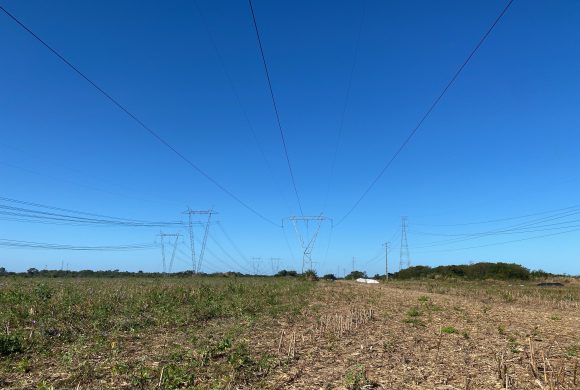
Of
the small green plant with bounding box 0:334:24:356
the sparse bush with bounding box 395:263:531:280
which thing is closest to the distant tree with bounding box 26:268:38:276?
the sparse bush with bounding box 395:263:531:280

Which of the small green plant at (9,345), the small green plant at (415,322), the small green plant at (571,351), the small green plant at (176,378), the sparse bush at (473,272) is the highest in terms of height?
the sparse bush at (473,272)

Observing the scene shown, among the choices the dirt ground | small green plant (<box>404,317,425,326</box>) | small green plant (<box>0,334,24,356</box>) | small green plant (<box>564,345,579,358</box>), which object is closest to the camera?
the dirt ground

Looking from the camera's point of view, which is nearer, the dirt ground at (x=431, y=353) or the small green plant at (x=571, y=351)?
the dirt ground at (x=431, y=353)

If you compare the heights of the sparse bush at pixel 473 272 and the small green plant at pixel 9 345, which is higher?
the sparse bush at pixel 473 272

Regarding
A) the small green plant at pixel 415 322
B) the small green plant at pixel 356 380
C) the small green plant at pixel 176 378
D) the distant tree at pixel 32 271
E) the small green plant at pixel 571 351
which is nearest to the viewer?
the small green plant at pixel 176 378

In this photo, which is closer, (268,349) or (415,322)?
(268,349)

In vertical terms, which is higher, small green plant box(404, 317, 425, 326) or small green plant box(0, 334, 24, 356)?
small green plant box(404, 317, 425, 326)

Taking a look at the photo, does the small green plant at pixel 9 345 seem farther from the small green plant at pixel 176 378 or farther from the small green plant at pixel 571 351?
the small green plant at pixel 571 351

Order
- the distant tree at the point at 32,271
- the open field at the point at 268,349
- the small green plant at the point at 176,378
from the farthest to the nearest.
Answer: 1. the distant tree at the point at 32,271
2. the open field at the point at 268,349
3. the small green plant at the point at 176,378

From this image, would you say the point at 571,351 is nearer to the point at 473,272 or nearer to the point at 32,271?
the point at 473,272

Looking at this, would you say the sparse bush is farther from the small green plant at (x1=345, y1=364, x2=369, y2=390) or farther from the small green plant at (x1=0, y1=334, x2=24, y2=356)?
the small green plant at (x1=0, y1=334, x2=24, y2=356)

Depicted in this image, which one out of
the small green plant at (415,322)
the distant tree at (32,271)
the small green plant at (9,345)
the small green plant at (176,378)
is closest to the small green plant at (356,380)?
the small green plant at (176,378)

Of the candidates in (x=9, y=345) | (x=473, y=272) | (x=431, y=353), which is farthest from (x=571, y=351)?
(x=473, y=272)

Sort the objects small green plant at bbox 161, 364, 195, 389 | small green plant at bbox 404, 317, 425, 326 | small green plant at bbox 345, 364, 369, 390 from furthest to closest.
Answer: small green plant at bbox 404, 317, 425, 326 < small green plant at bbox 345, 364, 369, 390 < small green plant at bbox 161, 364, 195, 389
